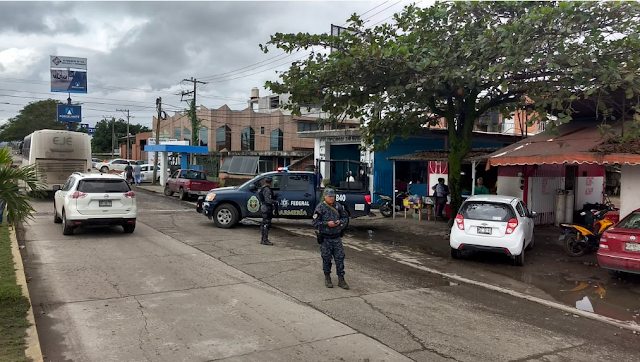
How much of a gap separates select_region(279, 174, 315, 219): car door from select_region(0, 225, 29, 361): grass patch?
7.62 m

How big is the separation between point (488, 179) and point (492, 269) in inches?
392

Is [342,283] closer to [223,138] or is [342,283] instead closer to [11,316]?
[11,316]

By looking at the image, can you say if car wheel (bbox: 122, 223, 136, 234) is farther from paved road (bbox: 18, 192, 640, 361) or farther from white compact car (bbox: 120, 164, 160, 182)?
white compact car (bbox: 120, 164, 160, 182)

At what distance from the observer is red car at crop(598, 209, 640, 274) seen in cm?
Result: 822

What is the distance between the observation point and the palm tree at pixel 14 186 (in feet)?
19.7

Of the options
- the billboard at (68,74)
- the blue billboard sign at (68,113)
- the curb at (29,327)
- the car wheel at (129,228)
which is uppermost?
the billboard at (68,74)

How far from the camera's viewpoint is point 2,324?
5270mm

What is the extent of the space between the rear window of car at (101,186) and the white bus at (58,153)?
9.72 metres

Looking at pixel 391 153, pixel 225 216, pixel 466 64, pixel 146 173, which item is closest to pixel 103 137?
pixel 146 173

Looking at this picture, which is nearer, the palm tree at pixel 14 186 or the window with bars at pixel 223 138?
the palm tree at pixel 14 186

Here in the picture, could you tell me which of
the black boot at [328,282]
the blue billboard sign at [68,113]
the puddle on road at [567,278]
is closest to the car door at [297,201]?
the puddle on road at [567,278]

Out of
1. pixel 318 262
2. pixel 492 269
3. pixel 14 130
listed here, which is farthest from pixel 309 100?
pixel 14 130

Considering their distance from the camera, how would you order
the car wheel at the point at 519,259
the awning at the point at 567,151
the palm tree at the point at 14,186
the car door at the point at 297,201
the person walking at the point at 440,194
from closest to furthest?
the palm tree at the point at 14,186, the car wheel at the point at 519,259, the awning at the point at 567,151, the car door at the point at 297,201, the person walking at the point at 440,194

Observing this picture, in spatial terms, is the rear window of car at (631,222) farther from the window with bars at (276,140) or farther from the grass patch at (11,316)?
the window with bars at (276,140)
